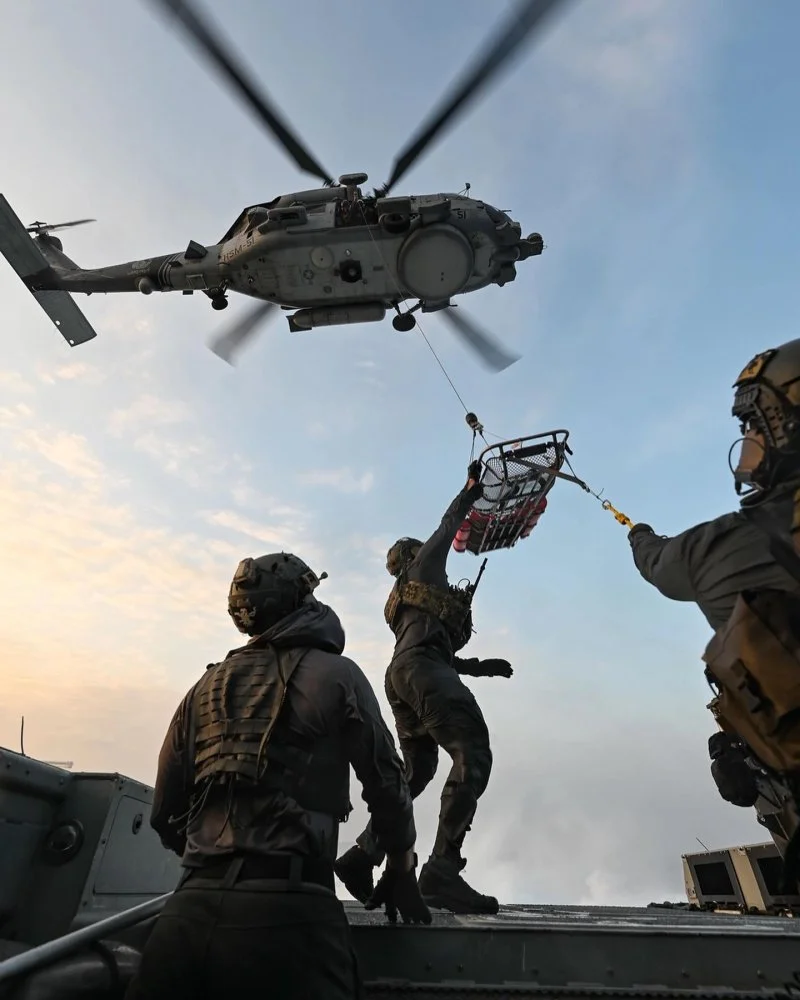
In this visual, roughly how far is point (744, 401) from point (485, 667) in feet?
12.4

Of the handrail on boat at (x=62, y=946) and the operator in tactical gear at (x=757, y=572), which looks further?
the operator in tactical gear at (x=757, y=572)

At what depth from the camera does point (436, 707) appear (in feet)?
13.9

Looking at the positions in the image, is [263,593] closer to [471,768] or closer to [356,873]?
[356,873]

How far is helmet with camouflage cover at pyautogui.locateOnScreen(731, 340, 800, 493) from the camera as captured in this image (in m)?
2.37

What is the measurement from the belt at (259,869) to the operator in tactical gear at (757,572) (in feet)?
5.36

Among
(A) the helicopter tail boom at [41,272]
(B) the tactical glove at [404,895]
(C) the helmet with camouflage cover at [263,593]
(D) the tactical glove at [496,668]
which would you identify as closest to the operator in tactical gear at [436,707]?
(B) the tactical glove at [404,895]

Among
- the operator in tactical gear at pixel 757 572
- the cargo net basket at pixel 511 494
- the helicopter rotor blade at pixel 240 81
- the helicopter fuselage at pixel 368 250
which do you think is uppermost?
the helicopter fuselage at pixel 368 250

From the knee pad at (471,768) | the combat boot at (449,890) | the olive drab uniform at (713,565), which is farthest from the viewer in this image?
the knee pad at (471,768)

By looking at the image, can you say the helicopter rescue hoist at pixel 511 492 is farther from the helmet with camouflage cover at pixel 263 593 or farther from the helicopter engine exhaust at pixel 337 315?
the helmet with camouflage cover at pixel 263 593

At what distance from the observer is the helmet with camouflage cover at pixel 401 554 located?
17.4ft

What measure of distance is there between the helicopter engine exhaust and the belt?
8.87 meters

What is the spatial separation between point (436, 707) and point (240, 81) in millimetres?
6657

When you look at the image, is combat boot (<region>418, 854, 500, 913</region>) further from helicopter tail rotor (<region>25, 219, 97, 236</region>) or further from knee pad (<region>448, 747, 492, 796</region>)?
helicopter tail rotor (<region>25, 219, 97, 236</region>)

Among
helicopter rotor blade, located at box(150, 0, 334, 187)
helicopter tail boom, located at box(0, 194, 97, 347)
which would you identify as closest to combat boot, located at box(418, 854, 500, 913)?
helicopter rotor blade, located at box(150, 0, 334, 187)
